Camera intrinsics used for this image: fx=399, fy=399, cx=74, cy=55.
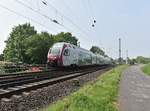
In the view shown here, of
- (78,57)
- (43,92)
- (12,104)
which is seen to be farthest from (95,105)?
(78,57)

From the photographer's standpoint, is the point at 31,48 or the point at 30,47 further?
the point at 30,47

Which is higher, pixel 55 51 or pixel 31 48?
pixel 31 48

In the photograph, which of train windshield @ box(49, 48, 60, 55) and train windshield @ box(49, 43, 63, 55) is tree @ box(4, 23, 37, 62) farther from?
train windshield @ box(49, 43, 63, 55)

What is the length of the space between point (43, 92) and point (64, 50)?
26566 millimetres

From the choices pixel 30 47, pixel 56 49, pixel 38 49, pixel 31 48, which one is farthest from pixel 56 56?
pixel 30 47

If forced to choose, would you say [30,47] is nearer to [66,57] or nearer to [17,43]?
[17,43]

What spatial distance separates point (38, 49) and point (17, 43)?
29.0m

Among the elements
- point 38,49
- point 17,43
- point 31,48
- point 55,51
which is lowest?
point 55,51

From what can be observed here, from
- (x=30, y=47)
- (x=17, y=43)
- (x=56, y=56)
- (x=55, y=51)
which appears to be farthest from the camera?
(x=17, y=43)

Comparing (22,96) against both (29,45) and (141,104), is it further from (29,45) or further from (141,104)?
(29,45)

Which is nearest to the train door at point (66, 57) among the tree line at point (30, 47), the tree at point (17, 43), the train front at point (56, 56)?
the train front at point (56, 56)

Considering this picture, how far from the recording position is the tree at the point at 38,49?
94.1 metres

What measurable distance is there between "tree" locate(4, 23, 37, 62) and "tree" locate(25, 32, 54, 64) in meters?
5.60

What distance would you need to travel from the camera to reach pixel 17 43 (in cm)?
12344
